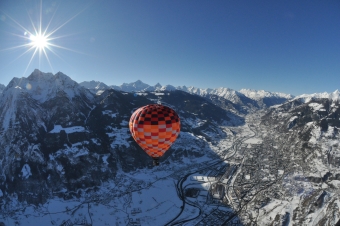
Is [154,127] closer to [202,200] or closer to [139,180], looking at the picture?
Answer: [202,200]

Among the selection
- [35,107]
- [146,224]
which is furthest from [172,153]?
[35,107]

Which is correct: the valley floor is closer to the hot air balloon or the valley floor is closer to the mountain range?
the mountain range

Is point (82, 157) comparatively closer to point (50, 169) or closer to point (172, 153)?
point (50, 169)

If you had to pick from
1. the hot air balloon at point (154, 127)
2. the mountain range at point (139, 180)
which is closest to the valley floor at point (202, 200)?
the mountain range at point (139, 180)

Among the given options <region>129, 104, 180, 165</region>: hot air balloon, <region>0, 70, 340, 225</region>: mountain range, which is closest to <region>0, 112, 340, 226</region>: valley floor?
<region>0, 70, 340, 225</region>: mountain range

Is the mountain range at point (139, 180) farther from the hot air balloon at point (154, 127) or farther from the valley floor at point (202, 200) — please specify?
the hot air balloon at point (154, 127)

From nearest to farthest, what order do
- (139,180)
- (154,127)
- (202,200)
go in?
1. (154,127)
2. (202,200)
3. (139,180)

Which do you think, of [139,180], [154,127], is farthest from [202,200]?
[154,127]

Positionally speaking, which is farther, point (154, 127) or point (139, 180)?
point (139, 180)
